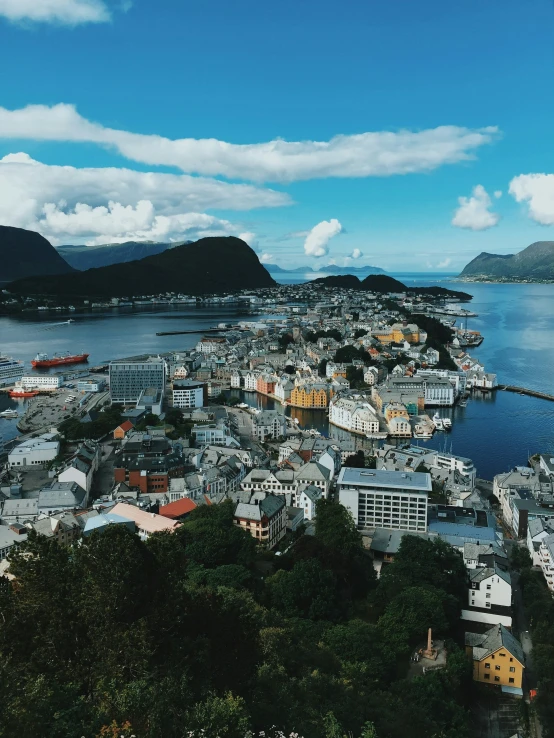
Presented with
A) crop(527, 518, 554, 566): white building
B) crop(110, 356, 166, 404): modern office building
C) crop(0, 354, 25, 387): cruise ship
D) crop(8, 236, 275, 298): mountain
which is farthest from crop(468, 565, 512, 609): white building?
crop(8, 236, 275, 298): mountain

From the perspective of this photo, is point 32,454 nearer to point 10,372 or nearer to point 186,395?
point 186,395

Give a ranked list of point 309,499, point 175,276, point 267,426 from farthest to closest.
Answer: point 175,276, point 267,426, point 309,499

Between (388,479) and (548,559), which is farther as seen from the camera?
(388,479)

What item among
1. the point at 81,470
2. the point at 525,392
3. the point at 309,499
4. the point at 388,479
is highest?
the point at 388,479

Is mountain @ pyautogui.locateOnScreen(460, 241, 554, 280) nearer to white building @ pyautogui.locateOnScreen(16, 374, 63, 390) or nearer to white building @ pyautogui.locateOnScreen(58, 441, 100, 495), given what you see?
white building @ pyautogui.locateOnScreen(16, 374, 63, 390)

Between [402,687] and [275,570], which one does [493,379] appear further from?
[402,687]

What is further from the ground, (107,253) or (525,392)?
(107,253)

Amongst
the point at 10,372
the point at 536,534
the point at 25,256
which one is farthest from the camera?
the point at 25,256

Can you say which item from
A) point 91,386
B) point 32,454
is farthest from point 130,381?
point 32,454
